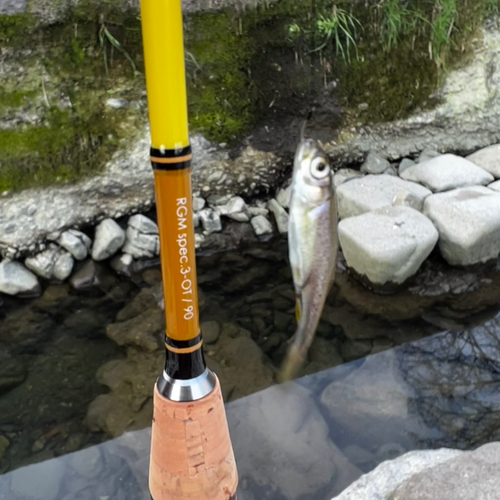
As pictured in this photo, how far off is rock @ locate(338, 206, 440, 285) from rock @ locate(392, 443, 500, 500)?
1979mm

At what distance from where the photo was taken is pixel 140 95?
185 inches

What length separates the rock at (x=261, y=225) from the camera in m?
5.05

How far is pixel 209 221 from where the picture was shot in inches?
193

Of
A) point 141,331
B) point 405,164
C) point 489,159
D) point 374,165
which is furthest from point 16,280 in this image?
point 489,159

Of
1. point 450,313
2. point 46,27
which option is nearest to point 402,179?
point 450,313

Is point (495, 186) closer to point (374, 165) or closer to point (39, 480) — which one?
point (374, 165)

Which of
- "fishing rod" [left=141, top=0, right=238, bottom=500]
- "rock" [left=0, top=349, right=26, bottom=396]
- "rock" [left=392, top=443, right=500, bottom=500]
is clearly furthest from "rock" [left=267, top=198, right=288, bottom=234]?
Answer: "fishing rod" [left=141, top=0, right=238, bottom=500]

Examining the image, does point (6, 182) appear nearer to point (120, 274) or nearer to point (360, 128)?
point (120, 274)

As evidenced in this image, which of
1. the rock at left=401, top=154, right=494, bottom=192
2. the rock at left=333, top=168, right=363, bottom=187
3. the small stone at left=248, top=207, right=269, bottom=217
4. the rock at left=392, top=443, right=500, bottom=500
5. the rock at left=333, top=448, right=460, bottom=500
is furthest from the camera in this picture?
the rock at left=333, top=168, right=363, bottom=187

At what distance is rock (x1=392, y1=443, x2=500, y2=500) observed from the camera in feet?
7.23

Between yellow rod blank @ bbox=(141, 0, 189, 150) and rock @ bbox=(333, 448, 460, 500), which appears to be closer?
yellow rod blank @ bbox=(141, 0, 189, 150)

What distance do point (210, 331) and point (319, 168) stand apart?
105 inches

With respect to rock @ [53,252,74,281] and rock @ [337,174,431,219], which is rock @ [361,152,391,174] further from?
rock @ [53,252,74,281]

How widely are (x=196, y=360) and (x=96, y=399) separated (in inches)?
69.2
